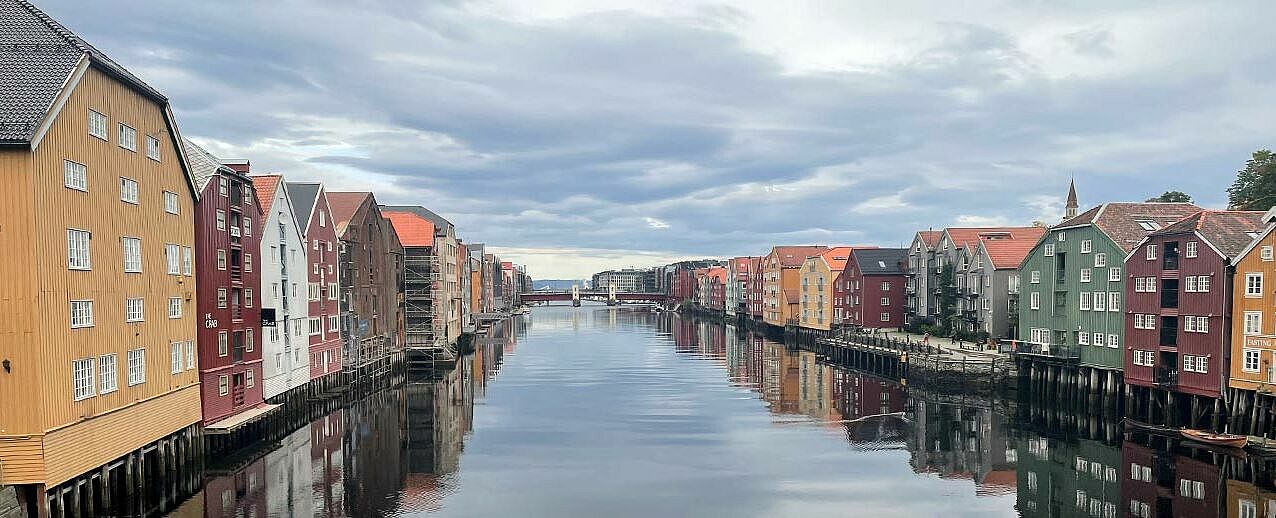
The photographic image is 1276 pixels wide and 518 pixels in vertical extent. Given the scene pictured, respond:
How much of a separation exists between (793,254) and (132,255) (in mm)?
116165

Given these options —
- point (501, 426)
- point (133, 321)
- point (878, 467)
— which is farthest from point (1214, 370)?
point (133, 321)

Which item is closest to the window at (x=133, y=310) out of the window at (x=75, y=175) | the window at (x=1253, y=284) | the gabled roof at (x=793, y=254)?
the window at (x=75, y=175)

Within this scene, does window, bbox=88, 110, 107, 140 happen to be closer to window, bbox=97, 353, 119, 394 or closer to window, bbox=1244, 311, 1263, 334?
window, bbox=97, 353, 119, 394

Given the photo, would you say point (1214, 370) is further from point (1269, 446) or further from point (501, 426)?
point (501, 426)

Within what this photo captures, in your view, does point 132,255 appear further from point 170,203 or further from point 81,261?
point 170,203

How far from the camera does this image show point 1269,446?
40.0 meters

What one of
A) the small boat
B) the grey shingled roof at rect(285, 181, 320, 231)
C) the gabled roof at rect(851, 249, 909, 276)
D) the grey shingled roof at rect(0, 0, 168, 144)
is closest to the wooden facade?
the grey shingled roof at rect(0, 0, 168, 144)

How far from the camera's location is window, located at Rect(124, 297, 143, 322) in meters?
30.5

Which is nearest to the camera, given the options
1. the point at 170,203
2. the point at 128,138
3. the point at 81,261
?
the point at 81,261

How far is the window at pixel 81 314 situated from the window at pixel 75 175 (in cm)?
376

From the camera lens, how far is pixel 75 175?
91.1 feet

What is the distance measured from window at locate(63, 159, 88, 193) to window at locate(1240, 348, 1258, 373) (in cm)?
5225

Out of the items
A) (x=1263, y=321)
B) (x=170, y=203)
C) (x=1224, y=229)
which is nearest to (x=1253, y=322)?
(x=1263, y=321)

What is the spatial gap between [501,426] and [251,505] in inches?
813
